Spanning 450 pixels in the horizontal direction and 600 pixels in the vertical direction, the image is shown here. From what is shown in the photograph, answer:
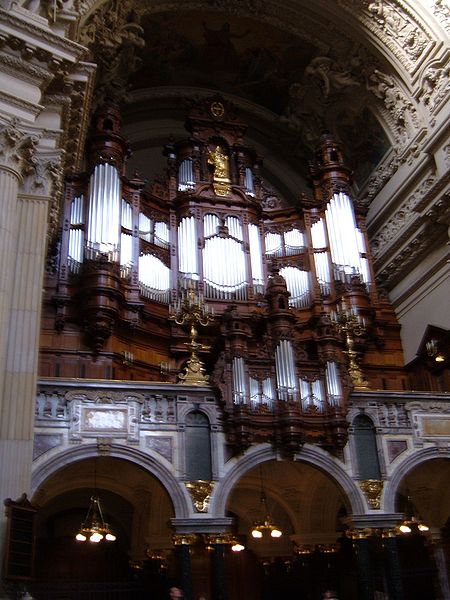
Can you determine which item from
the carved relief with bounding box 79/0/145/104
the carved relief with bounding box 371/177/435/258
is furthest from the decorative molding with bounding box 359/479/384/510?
the carved relief with bounding box 79/0/145/104

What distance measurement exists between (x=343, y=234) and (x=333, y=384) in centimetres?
684

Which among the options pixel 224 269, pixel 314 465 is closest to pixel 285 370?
pixel 314 465

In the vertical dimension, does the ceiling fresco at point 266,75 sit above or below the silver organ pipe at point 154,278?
above

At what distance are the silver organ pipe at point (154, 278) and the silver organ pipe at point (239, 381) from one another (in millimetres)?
4469

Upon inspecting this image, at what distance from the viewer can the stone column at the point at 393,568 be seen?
12742 mm

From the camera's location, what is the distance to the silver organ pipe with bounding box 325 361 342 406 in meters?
13.8

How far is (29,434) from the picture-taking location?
10625 millimetres

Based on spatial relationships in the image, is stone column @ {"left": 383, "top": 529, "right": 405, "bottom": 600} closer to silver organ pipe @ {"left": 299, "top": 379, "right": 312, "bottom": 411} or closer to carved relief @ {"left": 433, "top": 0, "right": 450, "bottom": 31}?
silver organ pipe @ {"left": 299, "top": 379, "right": 312, "bottom": 411}

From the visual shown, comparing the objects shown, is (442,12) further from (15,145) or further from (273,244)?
(15,145)

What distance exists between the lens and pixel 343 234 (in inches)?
780

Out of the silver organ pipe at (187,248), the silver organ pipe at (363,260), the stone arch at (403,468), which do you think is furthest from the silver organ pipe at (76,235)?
the stone arch at (403,468)

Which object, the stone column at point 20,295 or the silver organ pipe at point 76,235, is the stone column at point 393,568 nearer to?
the stone column at point 20,295

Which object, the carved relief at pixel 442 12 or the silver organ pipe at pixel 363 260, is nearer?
the carved relief at pixel 442 12

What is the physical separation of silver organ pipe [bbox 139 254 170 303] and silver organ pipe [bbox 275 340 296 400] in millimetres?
4524
